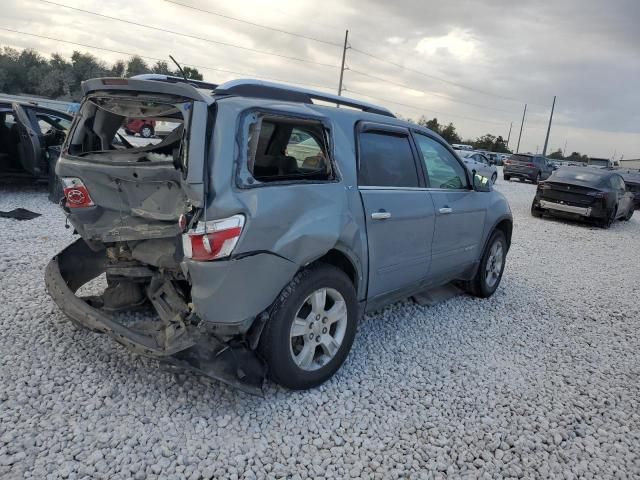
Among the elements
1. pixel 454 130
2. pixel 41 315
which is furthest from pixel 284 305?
pixel 454 130

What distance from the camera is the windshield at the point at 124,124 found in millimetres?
2795

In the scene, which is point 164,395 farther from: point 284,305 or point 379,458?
point 379,458

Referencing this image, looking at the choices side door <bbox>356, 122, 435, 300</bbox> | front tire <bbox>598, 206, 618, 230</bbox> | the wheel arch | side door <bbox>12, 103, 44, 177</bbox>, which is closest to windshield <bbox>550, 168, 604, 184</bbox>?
front tire <bbox>598, 206, 618, 230</bbox>

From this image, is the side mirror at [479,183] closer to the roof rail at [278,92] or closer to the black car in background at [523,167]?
the roof rail at [278,92]

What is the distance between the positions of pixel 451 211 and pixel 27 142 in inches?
286

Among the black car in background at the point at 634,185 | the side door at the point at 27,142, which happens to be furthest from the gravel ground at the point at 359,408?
the black car in background at the point at 634,185

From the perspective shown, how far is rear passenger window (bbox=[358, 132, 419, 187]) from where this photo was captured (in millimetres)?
3479

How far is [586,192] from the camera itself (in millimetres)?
11852

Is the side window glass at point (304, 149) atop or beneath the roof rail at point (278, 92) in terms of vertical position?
beneath

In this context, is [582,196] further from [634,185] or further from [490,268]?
[634,185]

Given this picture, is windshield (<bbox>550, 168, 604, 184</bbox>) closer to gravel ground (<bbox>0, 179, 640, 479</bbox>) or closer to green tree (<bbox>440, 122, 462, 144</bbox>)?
gravel ground (<bbox>0, 179, 640, 479</bbox>)

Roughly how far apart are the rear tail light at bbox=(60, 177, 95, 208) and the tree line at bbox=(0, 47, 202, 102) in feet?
168

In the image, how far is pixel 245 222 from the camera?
2.55 m

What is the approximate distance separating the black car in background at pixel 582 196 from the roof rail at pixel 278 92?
32.8 ft
